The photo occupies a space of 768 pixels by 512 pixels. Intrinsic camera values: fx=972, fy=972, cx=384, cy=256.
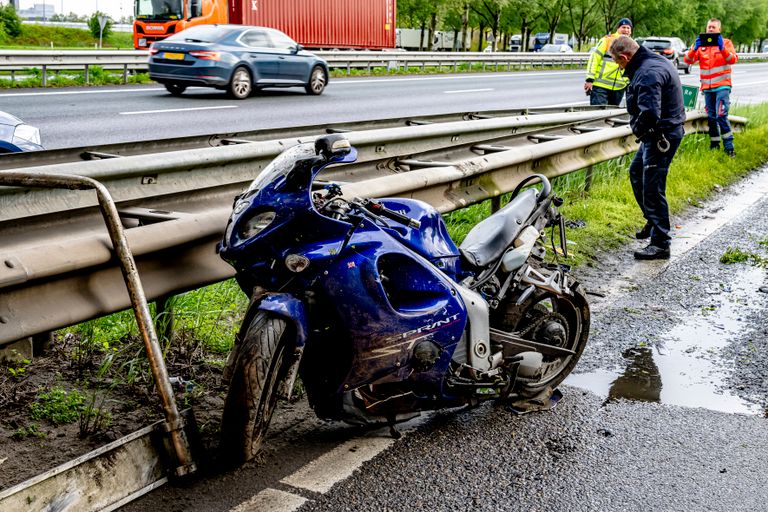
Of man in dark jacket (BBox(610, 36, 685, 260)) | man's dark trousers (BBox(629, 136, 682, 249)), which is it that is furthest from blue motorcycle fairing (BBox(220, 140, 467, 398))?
man's dark trousers (BBox(629, 136, 682, 249))

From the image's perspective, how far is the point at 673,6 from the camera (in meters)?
77.9

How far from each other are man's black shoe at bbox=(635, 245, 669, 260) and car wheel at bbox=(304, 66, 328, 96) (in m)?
15.3

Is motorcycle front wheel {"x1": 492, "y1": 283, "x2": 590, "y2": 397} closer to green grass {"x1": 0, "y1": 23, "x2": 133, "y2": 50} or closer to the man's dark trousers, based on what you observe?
the man's dark trousers

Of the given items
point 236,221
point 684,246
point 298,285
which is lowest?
point 684,246

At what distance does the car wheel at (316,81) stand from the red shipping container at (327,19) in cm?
927

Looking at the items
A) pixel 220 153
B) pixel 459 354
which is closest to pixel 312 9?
pixel 220 153

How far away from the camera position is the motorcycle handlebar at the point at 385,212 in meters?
3.72

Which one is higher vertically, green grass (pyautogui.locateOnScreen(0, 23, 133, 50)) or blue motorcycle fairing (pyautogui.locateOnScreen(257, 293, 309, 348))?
green grass (pyautogui.locateOnScreen(0, 23, 133, 50))

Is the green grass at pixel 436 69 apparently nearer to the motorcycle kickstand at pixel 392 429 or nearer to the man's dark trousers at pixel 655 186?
the man's dark trousers at pixel 655 186

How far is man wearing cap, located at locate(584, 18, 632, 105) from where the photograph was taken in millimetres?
14062

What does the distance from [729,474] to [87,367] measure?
2.82 m

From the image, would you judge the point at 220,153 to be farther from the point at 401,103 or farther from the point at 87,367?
the point at 401,103

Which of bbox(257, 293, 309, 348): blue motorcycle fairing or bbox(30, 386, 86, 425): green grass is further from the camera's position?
bbox(30, 386, 86, 425): green grass

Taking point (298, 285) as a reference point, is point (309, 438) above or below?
below
